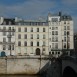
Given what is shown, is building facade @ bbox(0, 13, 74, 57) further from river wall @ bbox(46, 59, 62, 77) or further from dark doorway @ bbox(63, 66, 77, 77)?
dark doorway @ bbox(63, 66, 77, 77)

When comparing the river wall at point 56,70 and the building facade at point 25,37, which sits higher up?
the building facade at point 25,37

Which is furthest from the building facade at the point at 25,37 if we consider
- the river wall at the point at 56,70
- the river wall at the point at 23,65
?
the river wall at the point at 56,70

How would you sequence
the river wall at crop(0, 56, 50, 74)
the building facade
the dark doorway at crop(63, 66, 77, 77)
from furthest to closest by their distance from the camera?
the building facade
the river wall at crop(0, 56, 50, 74)
the dark doorway at crop(63, 66, 77, 77)

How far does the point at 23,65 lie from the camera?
71.8m

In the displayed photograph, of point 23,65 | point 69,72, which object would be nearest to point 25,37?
point 23,65

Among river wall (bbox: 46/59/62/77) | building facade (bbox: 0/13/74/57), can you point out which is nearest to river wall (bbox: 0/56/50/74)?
river wall (bbox: 46/59/62/77)

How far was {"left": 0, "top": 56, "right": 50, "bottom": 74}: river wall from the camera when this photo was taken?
71.2 metres

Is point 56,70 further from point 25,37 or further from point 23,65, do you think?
point 25,37

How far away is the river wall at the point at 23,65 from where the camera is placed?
71.2m

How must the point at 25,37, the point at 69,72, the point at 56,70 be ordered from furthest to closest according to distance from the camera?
the point at 25,37, the point at 56,70, the point at 69,72

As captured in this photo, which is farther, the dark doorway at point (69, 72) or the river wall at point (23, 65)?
the river wall at point (23, 65)

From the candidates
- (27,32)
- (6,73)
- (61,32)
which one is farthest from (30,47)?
(6,73)

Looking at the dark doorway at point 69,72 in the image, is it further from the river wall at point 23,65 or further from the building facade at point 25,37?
the building facade at point 25,37

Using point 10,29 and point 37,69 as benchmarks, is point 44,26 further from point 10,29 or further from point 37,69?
point 37,69
